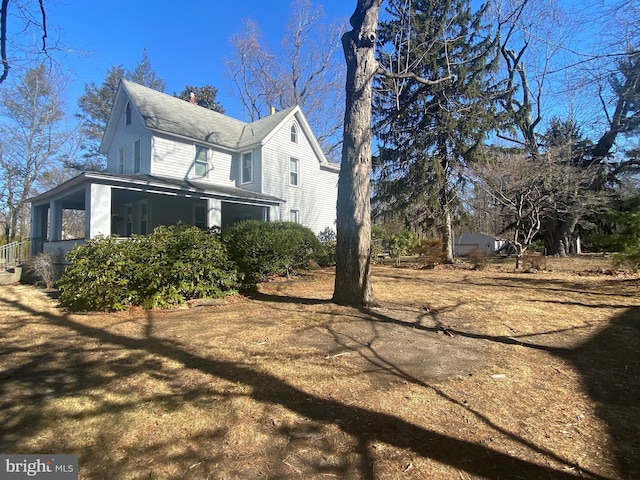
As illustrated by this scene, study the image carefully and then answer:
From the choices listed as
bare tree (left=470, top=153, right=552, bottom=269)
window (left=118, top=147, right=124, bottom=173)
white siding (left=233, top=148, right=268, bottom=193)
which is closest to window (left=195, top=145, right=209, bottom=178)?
white siding (left=233, top=148, right=268, bottom=193)

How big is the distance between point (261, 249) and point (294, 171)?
1058 cm

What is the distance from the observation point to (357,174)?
21.1ft

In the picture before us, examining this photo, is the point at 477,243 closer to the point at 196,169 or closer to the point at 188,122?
the point at 196,169

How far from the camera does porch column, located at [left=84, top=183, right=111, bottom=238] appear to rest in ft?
34.0

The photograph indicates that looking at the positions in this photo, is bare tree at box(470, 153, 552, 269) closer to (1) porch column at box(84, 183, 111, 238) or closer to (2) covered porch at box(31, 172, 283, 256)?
(2) covered porch at box(31, 172, 283, 256)

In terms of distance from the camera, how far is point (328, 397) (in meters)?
3.01

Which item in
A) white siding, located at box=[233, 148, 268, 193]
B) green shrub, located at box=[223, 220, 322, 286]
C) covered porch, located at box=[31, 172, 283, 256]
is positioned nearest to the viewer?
green shrub, located at box=[223, 220, 322, 286]

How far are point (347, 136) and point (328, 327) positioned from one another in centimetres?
355

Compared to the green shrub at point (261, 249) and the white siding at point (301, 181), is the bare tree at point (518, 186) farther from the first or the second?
the white siding at point (301, 181)

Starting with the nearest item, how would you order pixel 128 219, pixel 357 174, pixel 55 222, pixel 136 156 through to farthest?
pixel 357 174
pixel 55 222
pixel 136 156
pixel 128 219

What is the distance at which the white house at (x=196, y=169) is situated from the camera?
1437cm

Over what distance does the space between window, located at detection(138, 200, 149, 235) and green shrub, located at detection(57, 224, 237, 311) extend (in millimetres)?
9421

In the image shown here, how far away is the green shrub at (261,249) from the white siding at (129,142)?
296 inches

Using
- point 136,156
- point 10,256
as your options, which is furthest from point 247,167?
point 10,256
